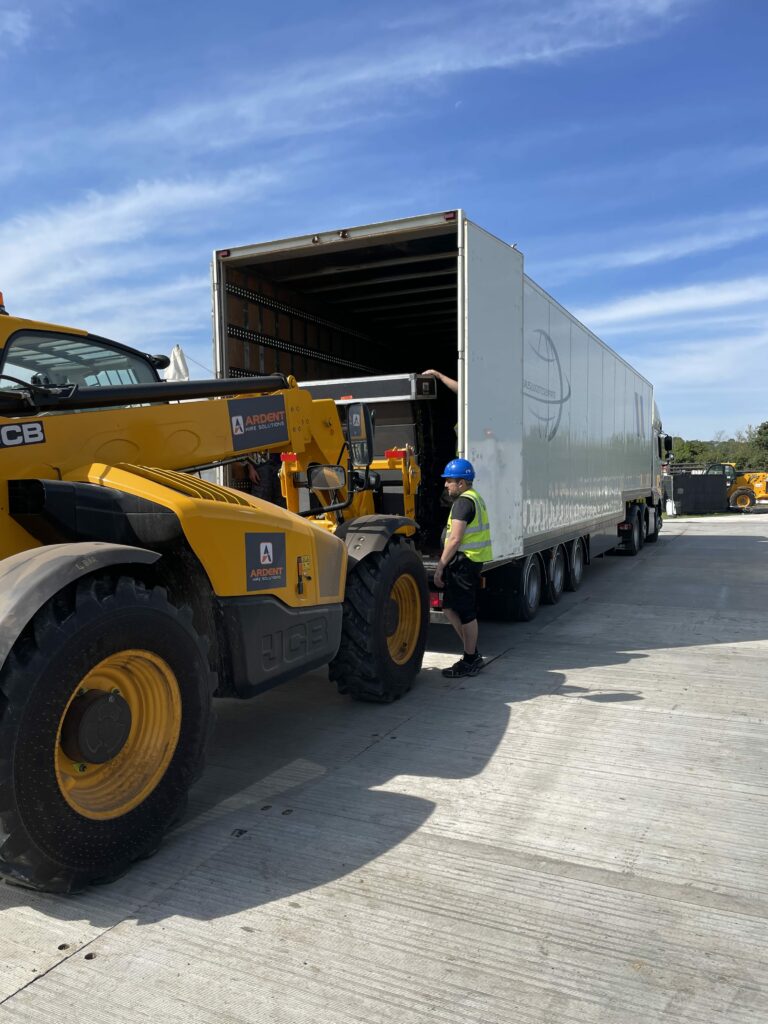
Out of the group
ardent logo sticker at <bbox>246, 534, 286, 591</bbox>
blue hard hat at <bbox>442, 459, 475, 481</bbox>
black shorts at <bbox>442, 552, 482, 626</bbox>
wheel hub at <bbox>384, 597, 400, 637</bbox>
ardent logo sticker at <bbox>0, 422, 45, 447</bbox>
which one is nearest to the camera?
ardent logo sticker at <bbox>0, 422, 45, 447</bbox>

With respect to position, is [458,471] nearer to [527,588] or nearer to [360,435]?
[360,435]

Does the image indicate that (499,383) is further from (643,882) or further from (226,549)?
(643,882)

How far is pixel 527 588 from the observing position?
28.5ft

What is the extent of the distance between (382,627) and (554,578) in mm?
4964

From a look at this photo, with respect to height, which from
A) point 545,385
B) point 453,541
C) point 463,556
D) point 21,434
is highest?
point 545,385

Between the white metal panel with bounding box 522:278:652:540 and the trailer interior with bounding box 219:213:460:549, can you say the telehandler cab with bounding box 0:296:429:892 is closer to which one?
the trailer interior with bounding box 219:213:460:549

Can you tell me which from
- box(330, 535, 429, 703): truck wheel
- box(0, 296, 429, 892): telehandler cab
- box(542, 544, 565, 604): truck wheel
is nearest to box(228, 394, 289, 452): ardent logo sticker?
box(0, 296, 429, 892): telehandler cab

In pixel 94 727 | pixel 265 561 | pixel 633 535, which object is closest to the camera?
pixel 94 727

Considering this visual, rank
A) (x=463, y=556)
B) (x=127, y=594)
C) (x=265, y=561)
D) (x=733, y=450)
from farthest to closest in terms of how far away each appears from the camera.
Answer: (x=733, y=450)
(x=463, y=556)
(x=265, y=561)
(x=127, y=594)

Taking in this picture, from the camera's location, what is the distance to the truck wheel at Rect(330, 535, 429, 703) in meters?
5.42

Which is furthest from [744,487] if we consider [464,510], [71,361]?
[71,361]

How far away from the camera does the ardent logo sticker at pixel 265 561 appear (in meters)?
4.02

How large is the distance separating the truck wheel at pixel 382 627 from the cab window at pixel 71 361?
1.95m

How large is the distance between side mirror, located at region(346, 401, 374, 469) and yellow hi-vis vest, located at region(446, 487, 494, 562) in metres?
0.82
